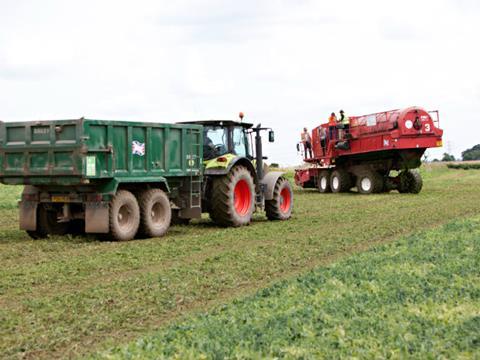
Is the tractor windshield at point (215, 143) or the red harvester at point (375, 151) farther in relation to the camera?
the red harvester at point (375, 151)

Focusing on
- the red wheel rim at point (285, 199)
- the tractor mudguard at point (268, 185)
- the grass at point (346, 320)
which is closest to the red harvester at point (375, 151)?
the red wheel rim at point (285, 199)

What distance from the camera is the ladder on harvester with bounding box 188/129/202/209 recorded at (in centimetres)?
1499

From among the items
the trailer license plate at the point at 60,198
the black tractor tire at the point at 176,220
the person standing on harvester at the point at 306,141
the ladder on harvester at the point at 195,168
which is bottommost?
the black tractor tire at the point at 176,220

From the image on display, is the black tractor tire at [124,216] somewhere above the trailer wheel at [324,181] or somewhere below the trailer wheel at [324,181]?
Answer: below

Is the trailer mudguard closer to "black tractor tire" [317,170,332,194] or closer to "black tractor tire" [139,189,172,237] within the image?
"black tractor tire" [139,189,172,237]

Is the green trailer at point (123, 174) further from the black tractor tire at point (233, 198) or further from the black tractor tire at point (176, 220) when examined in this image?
the black tractor tire at point (176, 220)

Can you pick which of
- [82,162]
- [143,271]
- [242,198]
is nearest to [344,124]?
[242,198]

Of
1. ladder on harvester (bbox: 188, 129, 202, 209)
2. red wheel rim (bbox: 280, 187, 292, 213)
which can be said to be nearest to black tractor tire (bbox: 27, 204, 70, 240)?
ladder on harvester (bbox: 188, 129, 202, 209)

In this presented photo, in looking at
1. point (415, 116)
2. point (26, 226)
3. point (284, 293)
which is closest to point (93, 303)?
point (284, 293)

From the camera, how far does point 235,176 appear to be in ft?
50.9

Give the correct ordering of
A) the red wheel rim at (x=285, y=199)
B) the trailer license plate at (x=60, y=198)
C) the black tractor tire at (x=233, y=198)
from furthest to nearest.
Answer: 1. the red wheel rim at (x=285, y=199)
2. the black tractor tire at (x=233, y=198)
3. the trailer license plate at (x=60, y=198)

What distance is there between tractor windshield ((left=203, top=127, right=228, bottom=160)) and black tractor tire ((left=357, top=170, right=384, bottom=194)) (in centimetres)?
1341

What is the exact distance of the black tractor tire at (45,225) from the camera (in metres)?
→ 13.8

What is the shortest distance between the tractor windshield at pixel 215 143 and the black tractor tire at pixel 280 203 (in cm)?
187
